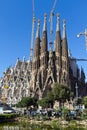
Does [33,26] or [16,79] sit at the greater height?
[33,26]

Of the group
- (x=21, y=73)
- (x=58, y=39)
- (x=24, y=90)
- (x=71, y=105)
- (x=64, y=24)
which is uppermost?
(x=64, y=24)

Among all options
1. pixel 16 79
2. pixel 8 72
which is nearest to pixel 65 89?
pixel 16 79

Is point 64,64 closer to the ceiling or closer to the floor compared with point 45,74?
closer to the ceiling

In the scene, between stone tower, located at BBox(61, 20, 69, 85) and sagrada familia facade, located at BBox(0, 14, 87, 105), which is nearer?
stone tower, located at BBox(61, 20, 69, 85)

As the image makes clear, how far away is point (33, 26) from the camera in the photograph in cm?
15575

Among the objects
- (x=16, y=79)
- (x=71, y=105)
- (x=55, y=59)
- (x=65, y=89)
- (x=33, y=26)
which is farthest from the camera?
(x=33, y=26)

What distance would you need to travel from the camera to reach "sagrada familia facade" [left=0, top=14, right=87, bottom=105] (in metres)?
109

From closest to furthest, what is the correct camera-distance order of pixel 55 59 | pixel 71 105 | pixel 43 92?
1. pixel 71 105
2. pixel 43 92
3. pixel 55 59

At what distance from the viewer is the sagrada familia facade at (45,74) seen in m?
109

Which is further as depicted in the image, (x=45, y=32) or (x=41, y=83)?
(x=45, y=32)

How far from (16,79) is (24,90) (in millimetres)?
13800

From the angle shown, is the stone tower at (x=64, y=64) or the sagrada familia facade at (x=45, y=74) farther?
the sagrada familia facade at (x=45, y=74)

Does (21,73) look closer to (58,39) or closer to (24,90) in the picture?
(24,90)

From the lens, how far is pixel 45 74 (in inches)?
4409
